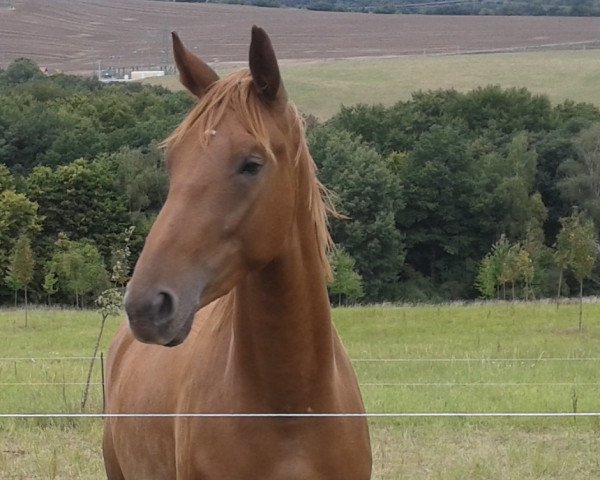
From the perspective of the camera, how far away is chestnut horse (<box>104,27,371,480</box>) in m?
2.78

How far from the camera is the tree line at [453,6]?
10519 cm

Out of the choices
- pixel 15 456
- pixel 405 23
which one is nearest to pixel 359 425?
pixel 15 456

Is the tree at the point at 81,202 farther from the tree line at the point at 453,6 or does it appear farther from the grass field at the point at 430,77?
the tree line at the point at 453,6

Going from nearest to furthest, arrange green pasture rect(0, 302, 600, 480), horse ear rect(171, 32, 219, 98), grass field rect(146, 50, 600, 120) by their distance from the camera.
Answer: horse ear rect(171, 32, 219, 98) < green pasture rect(0, 302, 600, 480) < grass field rect(146, 50, 600, 120)

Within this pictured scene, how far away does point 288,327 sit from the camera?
11.0 ft

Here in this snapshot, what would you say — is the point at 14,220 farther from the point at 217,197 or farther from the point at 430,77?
the point at 430,77

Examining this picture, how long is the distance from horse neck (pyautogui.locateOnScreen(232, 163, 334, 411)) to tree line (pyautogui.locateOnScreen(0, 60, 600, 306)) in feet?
94.3

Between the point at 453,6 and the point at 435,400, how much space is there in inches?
4132

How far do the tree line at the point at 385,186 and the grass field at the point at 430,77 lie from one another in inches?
431

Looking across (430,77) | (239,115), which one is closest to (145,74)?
(430,77)

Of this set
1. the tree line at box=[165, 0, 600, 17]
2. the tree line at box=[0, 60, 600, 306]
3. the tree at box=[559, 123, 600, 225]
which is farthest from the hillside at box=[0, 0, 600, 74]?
the tree at box=[559, 123, 600, 225]

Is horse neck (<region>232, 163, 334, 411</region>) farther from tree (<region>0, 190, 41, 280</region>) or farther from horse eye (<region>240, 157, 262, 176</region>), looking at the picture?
tree (<region>0, 190, 41, 280</region>)

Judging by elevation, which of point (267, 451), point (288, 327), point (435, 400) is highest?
point (288, 327)

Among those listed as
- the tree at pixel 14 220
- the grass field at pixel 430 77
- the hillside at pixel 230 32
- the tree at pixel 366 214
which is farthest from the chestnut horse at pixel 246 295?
the hillside at pixel 230 32
